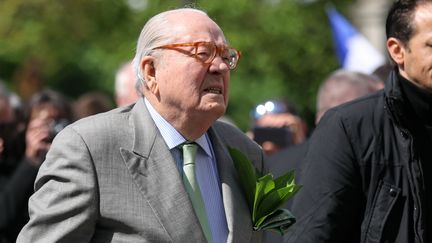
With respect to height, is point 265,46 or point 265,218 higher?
point 265,218

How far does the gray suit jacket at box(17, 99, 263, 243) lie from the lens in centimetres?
408

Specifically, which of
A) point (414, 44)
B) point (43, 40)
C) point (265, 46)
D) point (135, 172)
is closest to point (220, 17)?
point (265, 46)

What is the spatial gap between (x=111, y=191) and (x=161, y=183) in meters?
0.21

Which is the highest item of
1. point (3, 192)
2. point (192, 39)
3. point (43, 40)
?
point (192, 39)

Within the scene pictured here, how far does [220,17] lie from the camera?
20500 millimetres

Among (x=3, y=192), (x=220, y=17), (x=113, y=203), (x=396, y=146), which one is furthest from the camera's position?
(x=220, y=17)

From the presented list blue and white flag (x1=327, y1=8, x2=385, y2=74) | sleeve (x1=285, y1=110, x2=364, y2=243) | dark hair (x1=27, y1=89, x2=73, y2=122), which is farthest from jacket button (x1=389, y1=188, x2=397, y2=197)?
blue and white flag (x1=327, y1=8, x2=385, y2=74)

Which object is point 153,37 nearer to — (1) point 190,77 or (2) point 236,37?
(1) point 190,77

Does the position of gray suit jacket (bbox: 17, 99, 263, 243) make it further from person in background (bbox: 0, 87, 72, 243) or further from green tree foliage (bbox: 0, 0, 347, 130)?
green tree foliage (bbox: 0, 0, 347, 130)

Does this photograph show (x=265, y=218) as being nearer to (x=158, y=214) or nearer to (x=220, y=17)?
(x=158, y=214)

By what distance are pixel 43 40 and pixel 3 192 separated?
1667 centimetres

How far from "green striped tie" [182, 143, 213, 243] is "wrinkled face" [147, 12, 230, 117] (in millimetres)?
189

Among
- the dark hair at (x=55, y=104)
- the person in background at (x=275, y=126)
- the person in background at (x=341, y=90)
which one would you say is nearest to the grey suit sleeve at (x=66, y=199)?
the person in background at (x=341, y=90)

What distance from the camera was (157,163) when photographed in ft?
14.0
